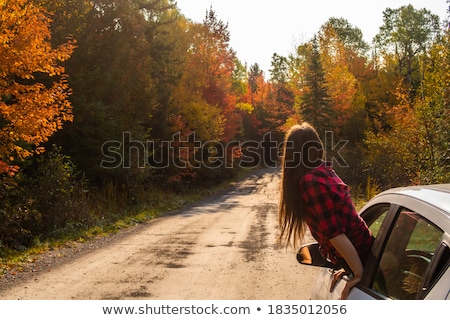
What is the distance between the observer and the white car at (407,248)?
7.09ft

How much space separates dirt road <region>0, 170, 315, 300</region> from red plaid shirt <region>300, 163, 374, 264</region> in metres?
3.93

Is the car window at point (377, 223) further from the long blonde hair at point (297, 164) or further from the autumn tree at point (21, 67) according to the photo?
the autumn tree at point (21, 67)

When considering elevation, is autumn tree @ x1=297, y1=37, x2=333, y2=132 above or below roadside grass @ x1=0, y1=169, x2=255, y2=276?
above

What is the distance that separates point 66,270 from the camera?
336 inches

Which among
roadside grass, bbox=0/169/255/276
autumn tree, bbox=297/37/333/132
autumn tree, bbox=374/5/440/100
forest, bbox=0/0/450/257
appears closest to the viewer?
roadside grass, bbox=0/169/255/276

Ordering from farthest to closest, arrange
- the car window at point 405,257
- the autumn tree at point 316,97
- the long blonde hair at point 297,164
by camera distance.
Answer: the autumn tree at point 316,97
the long blonde hair at point 297,164
the car window at point 405,257

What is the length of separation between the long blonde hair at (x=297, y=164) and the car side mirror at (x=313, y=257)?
0.97 feet

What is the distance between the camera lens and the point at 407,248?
2795mm

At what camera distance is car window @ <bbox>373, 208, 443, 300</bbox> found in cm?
246

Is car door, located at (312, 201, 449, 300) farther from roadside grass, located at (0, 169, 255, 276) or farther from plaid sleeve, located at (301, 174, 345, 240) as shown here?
roadside grass, located at (0, 169, 255, 276)

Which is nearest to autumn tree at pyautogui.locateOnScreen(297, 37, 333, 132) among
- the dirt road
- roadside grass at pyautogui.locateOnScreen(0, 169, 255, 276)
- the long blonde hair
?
roadside grass at pyautogui.locateOnScreen(0, 169, 255, 276)

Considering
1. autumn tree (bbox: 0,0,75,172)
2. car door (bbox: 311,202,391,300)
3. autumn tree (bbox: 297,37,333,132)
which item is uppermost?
autumn tree (bbox: 297,37,333,132)

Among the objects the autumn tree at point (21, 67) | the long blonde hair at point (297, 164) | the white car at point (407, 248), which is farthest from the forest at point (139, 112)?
the white car at point (407, 248)

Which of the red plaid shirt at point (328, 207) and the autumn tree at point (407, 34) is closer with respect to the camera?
the red plaid shirt at point (328, 207)
